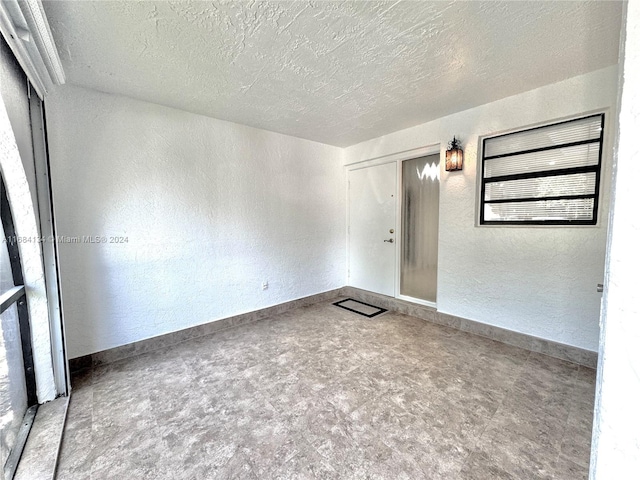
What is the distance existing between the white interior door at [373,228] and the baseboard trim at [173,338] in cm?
103

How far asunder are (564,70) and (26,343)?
450cm

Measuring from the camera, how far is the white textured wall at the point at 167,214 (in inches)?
92.7

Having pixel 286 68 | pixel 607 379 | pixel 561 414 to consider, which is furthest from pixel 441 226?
pixel 607 379

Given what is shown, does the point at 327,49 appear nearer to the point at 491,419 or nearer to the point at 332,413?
the point at 332,413

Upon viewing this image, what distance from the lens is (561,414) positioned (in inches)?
71.0

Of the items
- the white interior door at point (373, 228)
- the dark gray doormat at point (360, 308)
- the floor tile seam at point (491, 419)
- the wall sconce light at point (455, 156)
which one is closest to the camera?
the floor tile seam at point (491, 419)

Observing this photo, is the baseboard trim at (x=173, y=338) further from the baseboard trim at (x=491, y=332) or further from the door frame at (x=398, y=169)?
the door frame at (x=398, y=169)

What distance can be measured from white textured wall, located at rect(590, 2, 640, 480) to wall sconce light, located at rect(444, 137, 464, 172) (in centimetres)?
270

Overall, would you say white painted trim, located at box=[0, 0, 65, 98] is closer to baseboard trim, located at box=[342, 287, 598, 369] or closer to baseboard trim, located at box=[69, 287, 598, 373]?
baseboard trim, located at box=[69, 287, 598, 373]

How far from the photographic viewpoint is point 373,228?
4.24 meters

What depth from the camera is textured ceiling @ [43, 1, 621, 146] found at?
1552 mm

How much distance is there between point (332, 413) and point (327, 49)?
2505 millimetres

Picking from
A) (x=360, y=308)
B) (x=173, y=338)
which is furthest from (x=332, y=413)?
(x=360, y=308)

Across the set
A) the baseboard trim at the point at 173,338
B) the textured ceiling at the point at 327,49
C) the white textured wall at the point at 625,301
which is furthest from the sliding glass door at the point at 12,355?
the white textured wall at the point at 625,301
